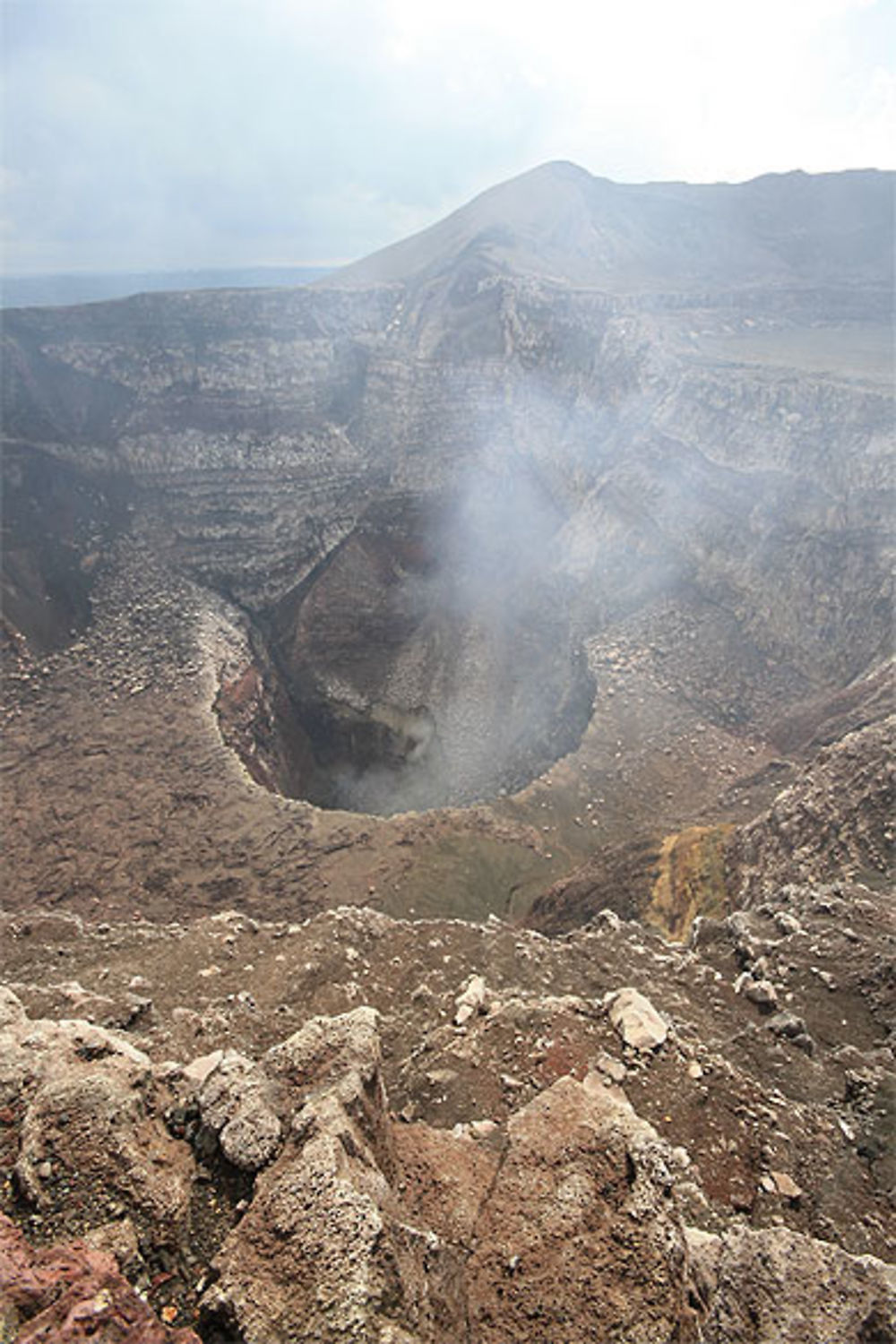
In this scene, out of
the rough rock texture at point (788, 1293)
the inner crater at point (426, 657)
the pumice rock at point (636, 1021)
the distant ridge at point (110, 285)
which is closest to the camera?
the rough rock texture at point (788, 1293)

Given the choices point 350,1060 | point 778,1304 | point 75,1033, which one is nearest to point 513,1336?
point 778,1304

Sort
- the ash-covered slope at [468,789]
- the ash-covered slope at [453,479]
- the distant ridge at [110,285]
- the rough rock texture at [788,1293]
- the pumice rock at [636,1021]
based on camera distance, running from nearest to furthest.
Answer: the rough rock texture at [788,1293]
the ash-covered slope at [468,789]
the pumice rock at [636,1021]
the ash-covered slope at [453,479]
the distant ridge at [110,285]

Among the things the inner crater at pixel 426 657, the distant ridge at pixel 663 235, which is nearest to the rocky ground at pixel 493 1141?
the inner crater at pixel 426 657

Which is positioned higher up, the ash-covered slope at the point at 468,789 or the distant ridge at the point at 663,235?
the distant ridge at the point at 663,235

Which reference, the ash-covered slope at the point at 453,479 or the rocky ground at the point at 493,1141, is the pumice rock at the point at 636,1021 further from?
the ash-covered slope at the point at 453,479

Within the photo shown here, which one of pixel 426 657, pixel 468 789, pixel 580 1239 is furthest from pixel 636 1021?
pixel 426 657

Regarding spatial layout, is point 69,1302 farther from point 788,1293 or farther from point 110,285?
point 110,285
